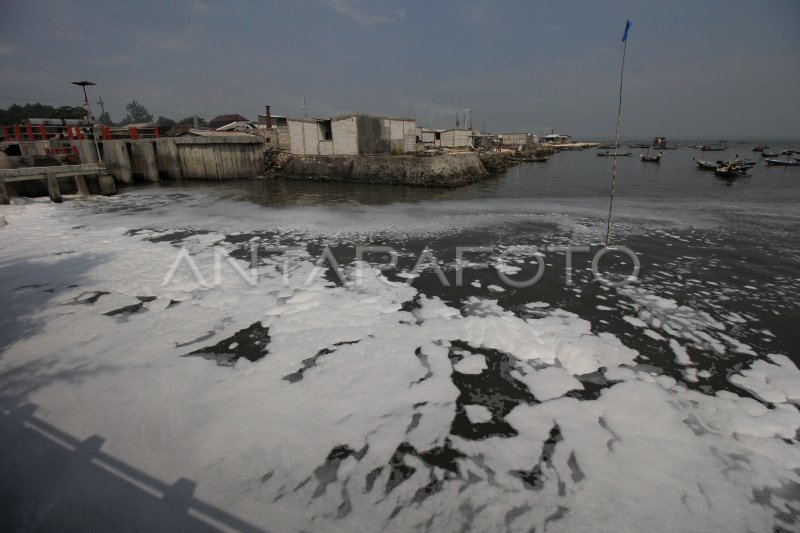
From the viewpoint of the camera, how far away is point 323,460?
11.9 ft

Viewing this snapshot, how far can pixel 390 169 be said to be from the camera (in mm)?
27125

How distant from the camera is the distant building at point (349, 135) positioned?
1129 inches

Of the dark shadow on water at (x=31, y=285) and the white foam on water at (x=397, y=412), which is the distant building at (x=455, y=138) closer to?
the dark shadow on water at (x=31, y=285)

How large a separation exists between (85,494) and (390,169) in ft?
84.7

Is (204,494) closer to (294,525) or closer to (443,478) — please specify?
(294,525)

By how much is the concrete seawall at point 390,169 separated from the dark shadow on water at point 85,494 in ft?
81.1

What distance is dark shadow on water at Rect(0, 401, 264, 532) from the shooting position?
2.93 metres

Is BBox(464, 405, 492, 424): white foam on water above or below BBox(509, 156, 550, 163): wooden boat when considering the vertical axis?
below

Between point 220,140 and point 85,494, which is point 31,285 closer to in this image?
point 85,494

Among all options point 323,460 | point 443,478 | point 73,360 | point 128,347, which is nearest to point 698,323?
point 443,478

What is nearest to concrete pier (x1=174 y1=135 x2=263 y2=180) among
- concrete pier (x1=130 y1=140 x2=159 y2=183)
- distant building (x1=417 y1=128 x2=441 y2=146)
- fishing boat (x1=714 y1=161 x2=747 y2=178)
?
concrete pier (x1=130 y1=140 x2=159 y2=183)

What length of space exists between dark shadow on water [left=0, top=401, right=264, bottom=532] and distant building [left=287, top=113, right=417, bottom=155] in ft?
90.8

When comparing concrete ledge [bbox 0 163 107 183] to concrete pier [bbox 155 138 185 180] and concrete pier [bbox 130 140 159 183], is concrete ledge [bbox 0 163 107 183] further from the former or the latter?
concrete pier [bbox 155 138 185 180]

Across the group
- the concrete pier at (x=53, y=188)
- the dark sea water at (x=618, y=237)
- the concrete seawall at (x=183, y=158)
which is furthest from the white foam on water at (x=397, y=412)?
the concrete seawall at (x=183, y=158)
